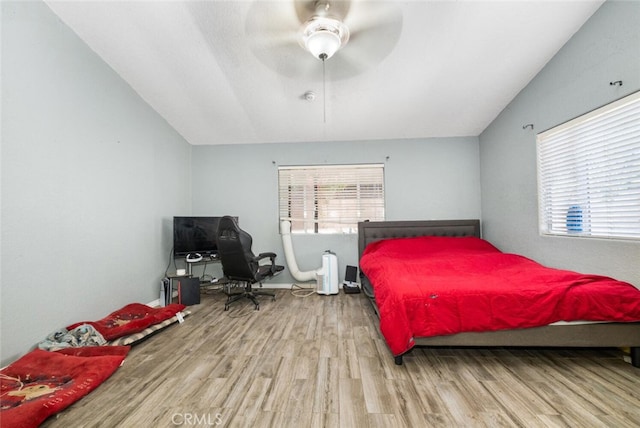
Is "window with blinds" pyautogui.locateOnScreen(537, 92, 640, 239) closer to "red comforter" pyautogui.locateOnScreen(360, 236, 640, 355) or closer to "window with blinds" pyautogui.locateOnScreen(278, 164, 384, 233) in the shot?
"red comforter" pyautogui.locateOnScreen(360, 236, 640, 355)

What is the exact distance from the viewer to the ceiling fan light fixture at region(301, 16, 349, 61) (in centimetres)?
183

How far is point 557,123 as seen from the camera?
2.56m

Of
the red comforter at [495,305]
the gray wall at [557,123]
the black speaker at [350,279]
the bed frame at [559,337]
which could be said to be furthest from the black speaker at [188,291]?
the gray wall at [557,123]

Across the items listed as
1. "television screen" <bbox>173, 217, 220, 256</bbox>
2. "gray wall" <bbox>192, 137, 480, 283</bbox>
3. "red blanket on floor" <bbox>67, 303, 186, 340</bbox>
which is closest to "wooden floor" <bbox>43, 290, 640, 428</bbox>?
"red blanket on floor" <bbox>67, 303, 186, 340</bbox>

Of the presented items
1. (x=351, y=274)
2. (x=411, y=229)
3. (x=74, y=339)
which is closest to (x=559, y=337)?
(x=411, y=229)

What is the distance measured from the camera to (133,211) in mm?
2955

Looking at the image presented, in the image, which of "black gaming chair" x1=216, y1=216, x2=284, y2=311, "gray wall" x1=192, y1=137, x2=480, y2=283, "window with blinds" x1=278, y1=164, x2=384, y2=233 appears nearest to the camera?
"black gaming chair" x1=216, y1=216, x2=284, y2=311

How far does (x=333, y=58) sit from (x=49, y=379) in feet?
10.8

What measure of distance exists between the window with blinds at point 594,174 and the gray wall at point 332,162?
1200 mm

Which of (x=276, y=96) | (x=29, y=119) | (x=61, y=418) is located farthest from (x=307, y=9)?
(x=61, y=418)

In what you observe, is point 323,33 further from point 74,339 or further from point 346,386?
point 74,339

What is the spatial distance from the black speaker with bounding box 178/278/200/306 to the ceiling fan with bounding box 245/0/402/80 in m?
2.77

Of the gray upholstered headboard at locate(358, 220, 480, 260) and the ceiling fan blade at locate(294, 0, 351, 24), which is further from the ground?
the ceiling fan blade at locate(294, 0, 351, 24)

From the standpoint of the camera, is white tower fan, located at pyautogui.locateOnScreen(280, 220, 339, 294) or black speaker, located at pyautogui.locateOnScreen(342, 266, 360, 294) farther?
black speaker, located at pyautogui.locateOnScreen(342, 266, 360, 294)
